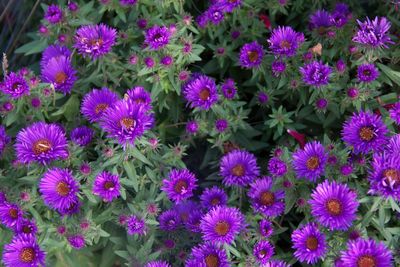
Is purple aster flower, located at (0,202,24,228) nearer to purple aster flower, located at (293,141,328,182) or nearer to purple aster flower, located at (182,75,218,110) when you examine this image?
purple aster flower, located at (182,75,218,110)

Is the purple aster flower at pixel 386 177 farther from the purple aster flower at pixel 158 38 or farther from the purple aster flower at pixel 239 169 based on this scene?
the purple aster flower at pixel 158 38

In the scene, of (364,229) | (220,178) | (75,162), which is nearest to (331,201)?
(364,229)

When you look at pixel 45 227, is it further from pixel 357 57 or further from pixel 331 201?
pixel 357 57

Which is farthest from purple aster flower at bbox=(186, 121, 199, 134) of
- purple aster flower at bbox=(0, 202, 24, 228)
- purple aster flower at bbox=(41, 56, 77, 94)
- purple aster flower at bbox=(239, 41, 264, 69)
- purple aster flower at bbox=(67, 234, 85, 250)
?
purple aster flower at bbox=(0, 202, 24, 228)

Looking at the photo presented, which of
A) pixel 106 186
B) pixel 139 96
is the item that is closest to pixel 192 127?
pixel 139 96

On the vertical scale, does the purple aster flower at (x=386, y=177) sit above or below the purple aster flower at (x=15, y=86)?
below

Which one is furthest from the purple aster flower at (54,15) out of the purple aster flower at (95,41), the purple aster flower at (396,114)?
the purple aster flower at (396,114)
